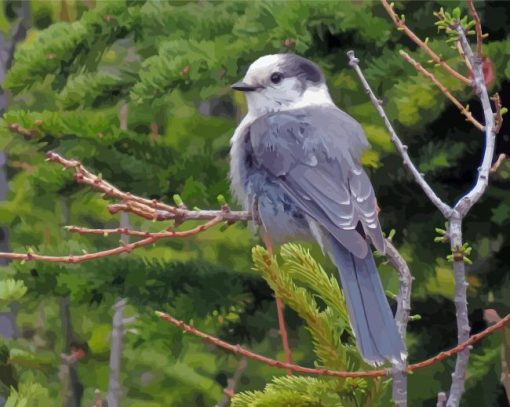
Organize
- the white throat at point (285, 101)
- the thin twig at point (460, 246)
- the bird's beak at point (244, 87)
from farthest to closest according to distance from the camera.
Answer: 1. the white throat at point (285, 101)
2. the bird's beak at point (244, 87)
3. the thin twig at point (460, 246)

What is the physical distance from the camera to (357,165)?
64.6 inches

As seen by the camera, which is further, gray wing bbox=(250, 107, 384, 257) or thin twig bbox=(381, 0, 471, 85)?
gray wing bbox=(250, 107, 384, 257)

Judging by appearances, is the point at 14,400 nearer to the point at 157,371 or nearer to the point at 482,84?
the point at 482,84

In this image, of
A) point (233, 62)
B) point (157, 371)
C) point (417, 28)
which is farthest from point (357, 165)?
point (157, 371)

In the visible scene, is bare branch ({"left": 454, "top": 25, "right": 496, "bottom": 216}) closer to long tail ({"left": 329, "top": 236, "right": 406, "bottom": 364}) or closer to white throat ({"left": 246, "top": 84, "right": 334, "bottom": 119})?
long tail ({"left": 329, "top": 236, "right": 406, "bottom": 364})

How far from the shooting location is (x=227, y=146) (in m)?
2.24

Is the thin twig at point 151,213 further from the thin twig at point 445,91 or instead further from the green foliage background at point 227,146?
the green foliage background at point 227,146

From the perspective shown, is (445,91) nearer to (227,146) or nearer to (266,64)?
(266,64)

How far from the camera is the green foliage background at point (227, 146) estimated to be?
6.46 feet

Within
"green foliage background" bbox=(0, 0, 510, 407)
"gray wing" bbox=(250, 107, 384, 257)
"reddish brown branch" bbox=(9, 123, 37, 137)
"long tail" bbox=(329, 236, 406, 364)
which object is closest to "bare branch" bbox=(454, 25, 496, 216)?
"long tail" bbox=(329, 236, 406, 364)

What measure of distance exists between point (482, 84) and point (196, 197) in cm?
92

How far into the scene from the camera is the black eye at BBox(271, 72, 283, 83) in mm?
1888

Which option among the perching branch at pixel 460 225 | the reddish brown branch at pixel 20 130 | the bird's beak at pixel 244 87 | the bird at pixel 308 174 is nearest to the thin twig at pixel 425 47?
the perching branch at pixel 460 225

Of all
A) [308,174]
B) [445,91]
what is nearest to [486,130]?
[445,91]
